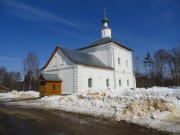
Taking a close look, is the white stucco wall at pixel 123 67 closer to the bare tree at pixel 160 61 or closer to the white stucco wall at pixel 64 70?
the white stucco wall at pixel 64 70

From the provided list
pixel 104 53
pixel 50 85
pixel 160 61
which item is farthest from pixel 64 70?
pixel 160 61

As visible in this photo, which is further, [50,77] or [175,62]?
[175,62]

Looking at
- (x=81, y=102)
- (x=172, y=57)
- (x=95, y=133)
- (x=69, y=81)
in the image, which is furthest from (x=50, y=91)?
(x=172, y=57)

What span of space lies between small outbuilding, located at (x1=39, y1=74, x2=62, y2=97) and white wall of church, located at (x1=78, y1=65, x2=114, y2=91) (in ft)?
11.0

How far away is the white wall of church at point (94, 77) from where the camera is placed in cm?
2269

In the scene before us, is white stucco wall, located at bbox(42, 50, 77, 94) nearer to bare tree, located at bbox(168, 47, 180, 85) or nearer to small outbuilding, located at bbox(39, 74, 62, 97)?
small outbuilding, located at bbox(39, 74, 62, 97)

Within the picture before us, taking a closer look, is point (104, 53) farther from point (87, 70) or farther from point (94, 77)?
point (87, 70)

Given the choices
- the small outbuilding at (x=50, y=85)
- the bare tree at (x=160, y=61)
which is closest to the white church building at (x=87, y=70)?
the small outbuilding at (x=50, y=85)

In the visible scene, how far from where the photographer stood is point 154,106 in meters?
9.51

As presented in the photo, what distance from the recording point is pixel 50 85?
77.2 ft

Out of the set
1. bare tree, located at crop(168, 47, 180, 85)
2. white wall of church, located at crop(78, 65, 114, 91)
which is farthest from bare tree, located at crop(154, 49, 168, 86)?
white wall of church, located at crop(78, 65, 114, 91)

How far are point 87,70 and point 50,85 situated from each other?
4945 mm

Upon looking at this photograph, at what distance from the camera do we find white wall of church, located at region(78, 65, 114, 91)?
2269 centimetres

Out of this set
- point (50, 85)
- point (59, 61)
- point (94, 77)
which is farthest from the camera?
point (59, 61)
